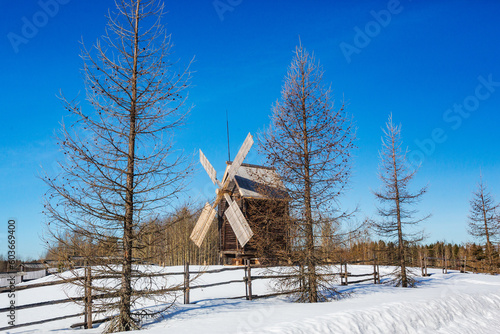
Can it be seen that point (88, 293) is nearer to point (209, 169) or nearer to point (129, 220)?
Result: point (129, 220)

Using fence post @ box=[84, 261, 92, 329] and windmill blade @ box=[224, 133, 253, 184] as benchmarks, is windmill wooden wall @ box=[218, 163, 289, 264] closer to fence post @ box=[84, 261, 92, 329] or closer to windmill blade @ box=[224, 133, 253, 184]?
windmill blade @ box=[224, 133, 253, 184]

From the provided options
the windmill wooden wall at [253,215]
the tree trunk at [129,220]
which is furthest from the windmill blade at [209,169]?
the tree trunk at [129,220]

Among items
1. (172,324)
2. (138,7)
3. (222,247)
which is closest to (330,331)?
(172,324)

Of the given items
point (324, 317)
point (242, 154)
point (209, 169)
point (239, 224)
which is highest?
point (242, 154)

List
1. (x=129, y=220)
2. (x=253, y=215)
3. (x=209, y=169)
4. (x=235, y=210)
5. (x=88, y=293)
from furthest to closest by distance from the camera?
(x=209, y=169)
(x=235, y=210)
(x=253, y=215)
(x=88, y=293)
(x=129, y=220)

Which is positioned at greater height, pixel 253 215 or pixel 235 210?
pixel 235 210

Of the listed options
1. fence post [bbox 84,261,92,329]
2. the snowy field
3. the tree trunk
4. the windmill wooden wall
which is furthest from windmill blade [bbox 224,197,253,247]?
the tree trunk

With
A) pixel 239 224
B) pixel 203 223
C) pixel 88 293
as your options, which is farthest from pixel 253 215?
pixel 203 223

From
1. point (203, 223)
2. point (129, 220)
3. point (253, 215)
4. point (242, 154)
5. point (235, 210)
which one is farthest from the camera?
point (203, 223)

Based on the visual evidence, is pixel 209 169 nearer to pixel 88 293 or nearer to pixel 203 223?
pixel 203 223

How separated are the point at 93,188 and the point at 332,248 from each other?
7.79m

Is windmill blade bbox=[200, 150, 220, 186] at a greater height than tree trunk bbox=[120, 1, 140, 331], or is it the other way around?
windmill blade bbox=[200, 150, 220, 186]

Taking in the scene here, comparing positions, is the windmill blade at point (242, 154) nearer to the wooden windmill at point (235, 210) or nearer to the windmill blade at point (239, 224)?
the wooden windmill at point (235, 210)

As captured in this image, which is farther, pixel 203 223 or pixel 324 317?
pixel 203 223
